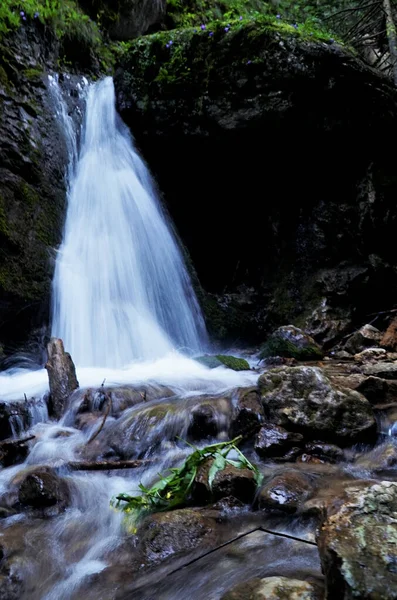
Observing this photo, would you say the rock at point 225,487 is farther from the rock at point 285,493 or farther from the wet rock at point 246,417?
the wet rock at point 246,417

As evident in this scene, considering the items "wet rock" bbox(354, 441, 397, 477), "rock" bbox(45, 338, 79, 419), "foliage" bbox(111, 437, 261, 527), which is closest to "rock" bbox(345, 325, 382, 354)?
"wet rock" bbox(354, 441, 397, 477)

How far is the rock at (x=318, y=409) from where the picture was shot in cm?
352

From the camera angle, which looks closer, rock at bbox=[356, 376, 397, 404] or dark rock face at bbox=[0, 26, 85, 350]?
rock at bbox=[356, 376, 397, 404]

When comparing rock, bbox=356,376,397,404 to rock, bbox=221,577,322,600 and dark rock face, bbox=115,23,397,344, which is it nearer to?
rock, bbox=221,577,322,600

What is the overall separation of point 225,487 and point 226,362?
14.9ft

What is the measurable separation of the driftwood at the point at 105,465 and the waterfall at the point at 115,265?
13.5 ft

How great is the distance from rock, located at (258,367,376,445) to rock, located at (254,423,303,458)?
0.32 ft

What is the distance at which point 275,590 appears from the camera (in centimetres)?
158

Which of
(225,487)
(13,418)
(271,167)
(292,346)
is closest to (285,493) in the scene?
(225,487)

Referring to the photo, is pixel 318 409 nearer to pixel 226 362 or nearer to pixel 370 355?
pixel 370 355

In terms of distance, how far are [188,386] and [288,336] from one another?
2.94 m

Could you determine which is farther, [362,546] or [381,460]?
[381,460]

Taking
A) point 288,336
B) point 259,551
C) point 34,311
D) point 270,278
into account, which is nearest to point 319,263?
point 270,278

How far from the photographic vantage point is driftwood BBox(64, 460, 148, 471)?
3.50m
